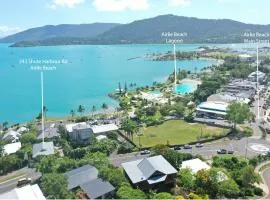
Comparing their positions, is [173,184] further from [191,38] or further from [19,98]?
[191,38]

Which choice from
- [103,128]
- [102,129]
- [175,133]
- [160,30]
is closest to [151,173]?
[175,133]

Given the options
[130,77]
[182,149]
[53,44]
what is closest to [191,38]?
[53,44]

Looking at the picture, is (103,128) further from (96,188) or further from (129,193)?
(129,193)

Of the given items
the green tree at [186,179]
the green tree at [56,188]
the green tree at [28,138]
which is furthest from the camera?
the green tree at [28,138]

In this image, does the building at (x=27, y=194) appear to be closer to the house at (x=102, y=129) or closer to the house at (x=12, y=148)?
the house at (x=12, y=148)

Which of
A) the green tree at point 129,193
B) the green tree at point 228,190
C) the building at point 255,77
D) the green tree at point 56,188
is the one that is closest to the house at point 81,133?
the green tree at point 129,193

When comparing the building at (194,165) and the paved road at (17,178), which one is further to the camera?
the paved road at (17,178)

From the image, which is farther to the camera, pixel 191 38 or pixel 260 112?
pixel 191 38
